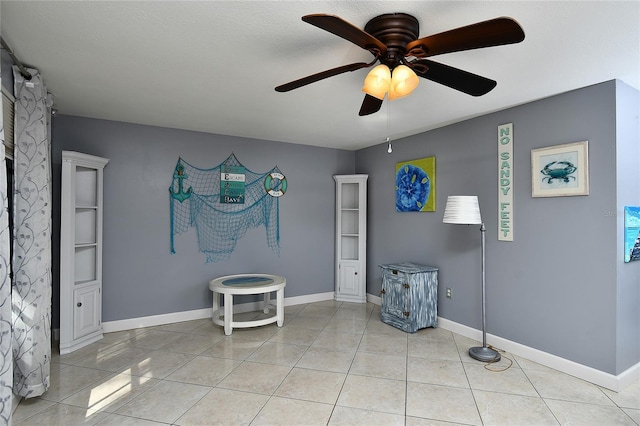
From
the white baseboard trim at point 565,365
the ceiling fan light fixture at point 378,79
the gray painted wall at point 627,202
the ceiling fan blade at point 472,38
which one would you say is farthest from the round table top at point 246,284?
Result: the gray painted wall at point 627,202

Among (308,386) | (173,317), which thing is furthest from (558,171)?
(173,317)

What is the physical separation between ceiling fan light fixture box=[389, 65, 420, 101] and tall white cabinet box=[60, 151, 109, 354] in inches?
124

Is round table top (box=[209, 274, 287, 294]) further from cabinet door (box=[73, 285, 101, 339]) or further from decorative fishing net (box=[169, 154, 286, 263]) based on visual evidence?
cabinet door (box=[73, 285, 101, 339])

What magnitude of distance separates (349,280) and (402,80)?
379cm

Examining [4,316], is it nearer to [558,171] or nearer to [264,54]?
[264,54]

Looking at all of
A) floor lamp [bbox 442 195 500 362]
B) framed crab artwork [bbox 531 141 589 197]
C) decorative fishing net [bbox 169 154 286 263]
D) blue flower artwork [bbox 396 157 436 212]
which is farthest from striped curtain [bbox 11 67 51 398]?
framed crab artwork [bbox 531 141 589 197]

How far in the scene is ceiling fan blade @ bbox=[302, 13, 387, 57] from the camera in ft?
4.33

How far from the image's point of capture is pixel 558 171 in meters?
2.82

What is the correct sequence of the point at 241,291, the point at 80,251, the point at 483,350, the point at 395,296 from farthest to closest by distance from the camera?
the point at 395,296 → the point at 241,291 → the point at 80,251 → the point at 483,350

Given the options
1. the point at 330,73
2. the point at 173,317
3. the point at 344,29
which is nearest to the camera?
the point at 344,29

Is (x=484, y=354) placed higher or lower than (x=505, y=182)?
lower

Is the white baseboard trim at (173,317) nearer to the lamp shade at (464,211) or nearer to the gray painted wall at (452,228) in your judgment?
the gray painted wall at (452,228)

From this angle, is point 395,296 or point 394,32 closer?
point 394,32

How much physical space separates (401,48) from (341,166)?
11.6 ft
